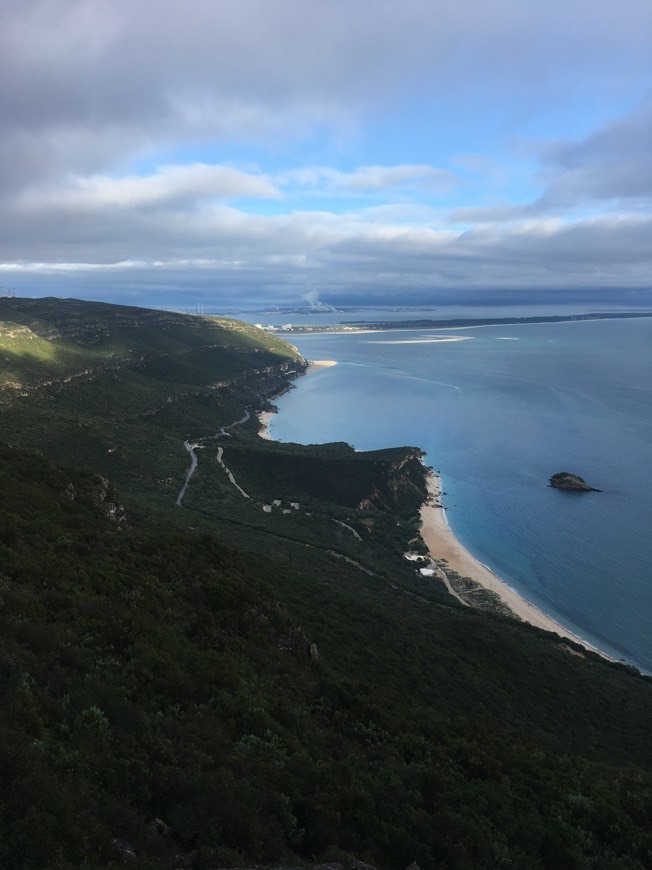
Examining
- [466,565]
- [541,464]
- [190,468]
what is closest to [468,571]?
[466,565]

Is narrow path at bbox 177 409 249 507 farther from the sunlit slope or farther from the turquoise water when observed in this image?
the turquoise water

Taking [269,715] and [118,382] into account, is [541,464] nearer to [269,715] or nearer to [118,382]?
→ [118,382]

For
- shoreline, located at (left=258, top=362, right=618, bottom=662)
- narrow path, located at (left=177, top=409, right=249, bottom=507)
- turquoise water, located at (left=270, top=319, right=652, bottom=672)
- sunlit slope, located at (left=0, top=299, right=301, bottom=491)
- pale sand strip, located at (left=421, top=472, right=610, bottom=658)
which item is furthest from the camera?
sunlit slope, located at (left=0, top=299, right=301, bottom=491)

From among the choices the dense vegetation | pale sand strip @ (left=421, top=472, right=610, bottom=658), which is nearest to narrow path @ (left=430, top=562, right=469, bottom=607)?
pale sand strip @ (left=421, top=472, right=610, bottom=658)

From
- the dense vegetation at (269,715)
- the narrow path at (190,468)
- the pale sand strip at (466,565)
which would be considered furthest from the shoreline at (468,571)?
the narrow path at (190,468)

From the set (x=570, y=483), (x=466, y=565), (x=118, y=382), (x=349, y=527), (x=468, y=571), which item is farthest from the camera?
(x=118, y=382)

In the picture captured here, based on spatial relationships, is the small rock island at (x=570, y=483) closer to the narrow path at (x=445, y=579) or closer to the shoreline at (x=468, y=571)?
the shoreline at (x=468, y=571)
